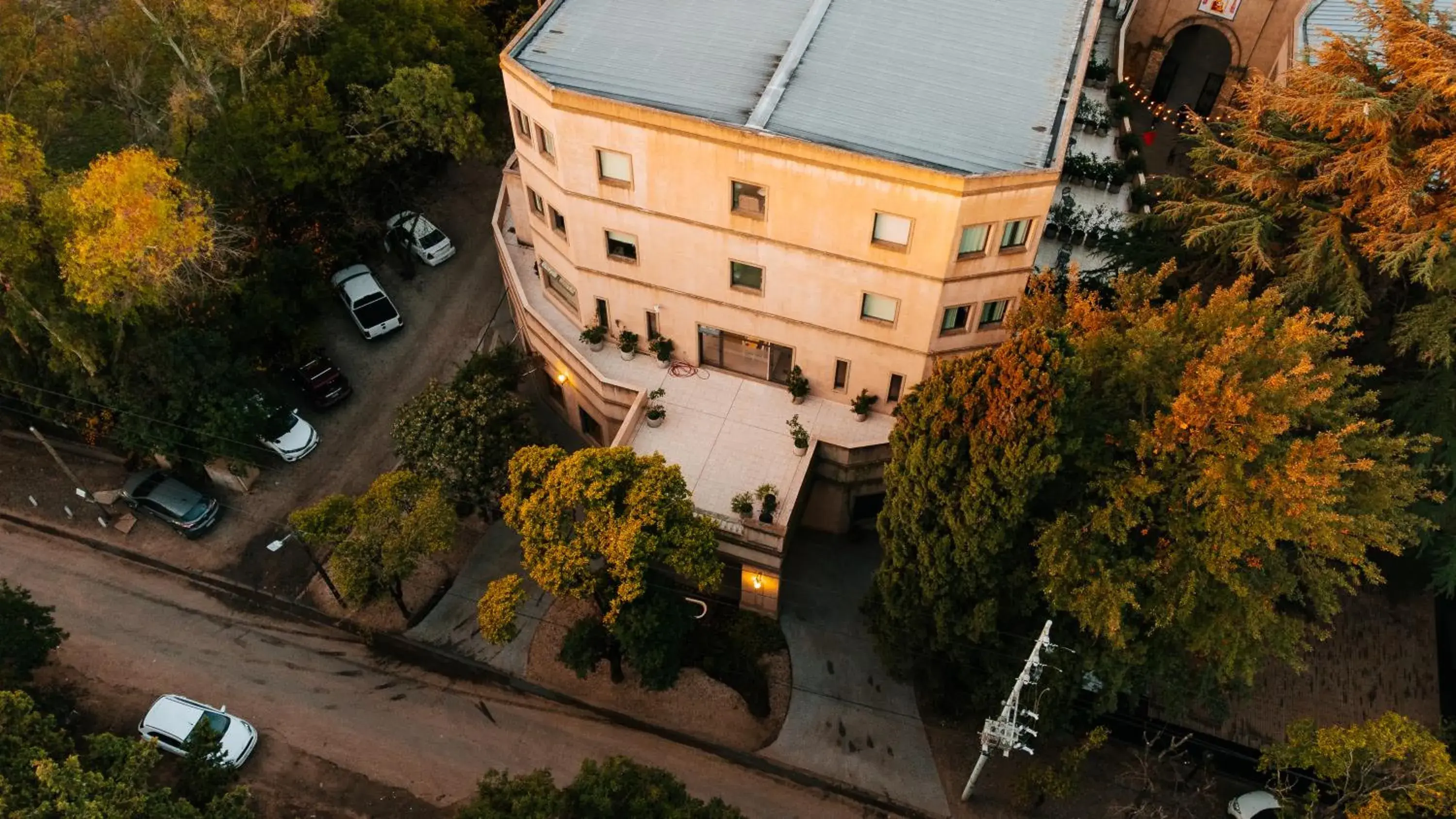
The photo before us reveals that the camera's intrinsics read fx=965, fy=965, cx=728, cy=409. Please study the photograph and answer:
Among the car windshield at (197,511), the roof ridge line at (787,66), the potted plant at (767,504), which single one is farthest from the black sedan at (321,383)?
the roof ridge line at (787,66)

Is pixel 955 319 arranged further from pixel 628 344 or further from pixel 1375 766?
pixel 1375 766

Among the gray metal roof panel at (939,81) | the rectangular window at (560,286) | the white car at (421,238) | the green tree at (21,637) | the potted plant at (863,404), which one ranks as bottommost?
the green tree at (21,637)

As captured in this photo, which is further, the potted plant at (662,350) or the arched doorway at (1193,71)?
the arched doorway at (1193,71)

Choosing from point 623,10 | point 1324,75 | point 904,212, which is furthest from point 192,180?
point 1324,75

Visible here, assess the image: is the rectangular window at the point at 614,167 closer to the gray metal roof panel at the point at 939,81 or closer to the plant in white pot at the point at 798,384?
the gray metal roof panel at the point at 939,81

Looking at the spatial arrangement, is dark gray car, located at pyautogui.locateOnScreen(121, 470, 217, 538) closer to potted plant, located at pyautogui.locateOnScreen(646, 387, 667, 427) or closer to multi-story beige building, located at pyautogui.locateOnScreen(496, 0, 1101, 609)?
multi-story beige building, located at pyautogui.locateOnScreen(496, 0, 1101, 609)

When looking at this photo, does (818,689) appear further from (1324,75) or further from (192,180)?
(192,180)
